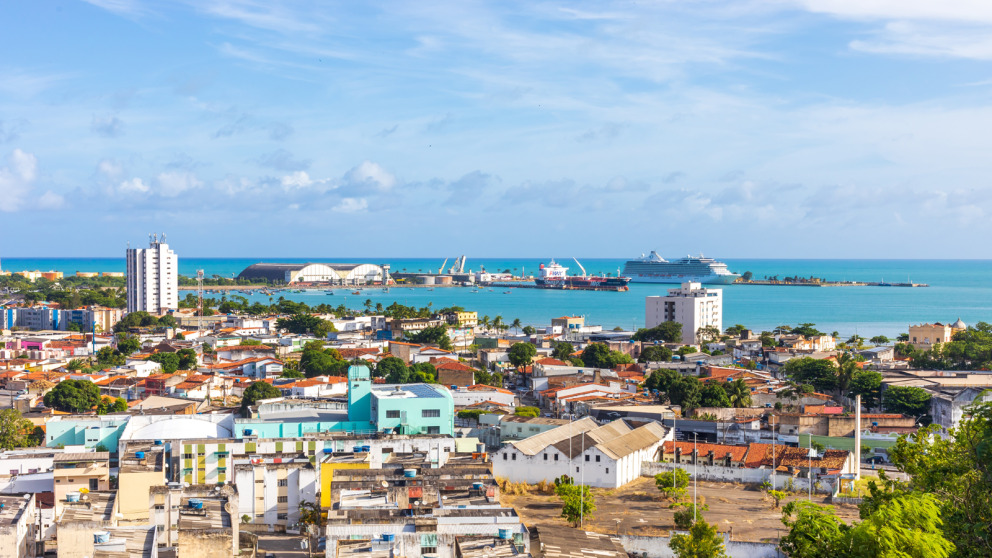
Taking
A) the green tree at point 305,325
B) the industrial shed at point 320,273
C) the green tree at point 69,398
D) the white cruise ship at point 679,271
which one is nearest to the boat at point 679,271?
the white cruise ship at point 679,271

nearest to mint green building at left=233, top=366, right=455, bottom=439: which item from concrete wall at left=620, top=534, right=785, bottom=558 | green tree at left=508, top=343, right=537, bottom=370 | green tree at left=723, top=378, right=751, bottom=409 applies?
concrete wall at left=620, top=534, right=785, bottom=558

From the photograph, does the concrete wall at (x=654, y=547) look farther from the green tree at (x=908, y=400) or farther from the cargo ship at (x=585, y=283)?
the cargo ship at (x=585, y=283)

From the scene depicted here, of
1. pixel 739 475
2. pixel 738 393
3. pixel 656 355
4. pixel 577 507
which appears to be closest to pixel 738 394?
pixel 738 393

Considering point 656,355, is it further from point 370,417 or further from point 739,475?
point 370,417

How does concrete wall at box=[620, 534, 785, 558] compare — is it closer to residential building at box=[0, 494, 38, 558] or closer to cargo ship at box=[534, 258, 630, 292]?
residential building at box=[0, 494, 38, 558]

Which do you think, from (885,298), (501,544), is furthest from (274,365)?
(885,298)
